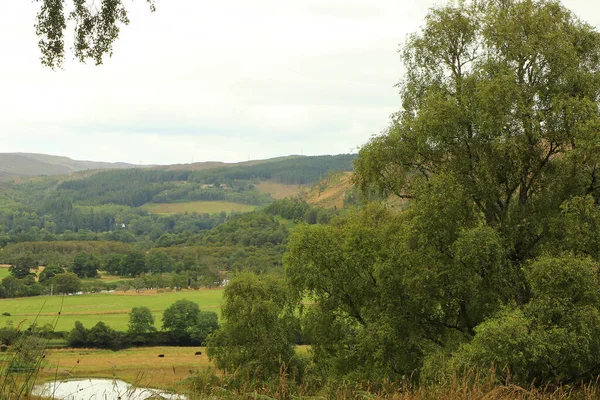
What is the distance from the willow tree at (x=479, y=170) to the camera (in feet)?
57.1

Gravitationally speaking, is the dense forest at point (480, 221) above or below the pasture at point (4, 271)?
above

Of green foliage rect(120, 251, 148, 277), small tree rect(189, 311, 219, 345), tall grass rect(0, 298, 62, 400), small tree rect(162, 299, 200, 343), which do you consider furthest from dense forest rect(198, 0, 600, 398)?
green foliage rect(120, 251, 148, 277)

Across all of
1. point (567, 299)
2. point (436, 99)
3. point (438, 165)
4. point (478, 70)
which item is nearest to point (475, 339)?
point (567, 299)

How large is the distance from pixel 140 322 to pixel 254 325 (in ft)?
187

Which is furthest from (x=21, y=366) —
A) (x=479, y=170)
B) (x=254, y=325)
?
(x=254, y=325)

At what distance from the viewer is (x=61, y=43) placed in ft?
46.8

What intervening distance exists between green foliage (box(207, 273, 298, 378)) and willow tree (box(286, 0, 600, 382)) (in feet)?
27.1

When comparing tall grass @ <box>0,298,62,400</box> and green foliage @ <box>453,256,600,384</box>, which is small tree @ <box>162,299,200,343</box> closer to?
green foliage @ <box>453,256,600,384</box>

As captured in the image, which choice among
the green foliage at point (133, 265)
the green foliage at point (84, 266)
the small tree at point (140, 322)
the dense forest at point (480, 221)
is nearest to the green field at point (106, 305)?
the small tree at point (140, 322)

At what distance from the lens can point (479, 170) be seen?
18.5 meters

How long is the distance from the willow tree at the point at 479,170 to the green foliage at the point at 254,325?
27.1ft

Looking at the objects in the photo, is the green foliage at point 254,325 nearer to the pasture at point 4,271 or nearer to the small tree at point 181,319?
the small tree at point 181,319

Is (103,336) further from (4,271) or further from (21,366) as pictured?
(4,271)

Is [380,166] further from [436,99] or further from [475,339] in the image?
[475,339]
